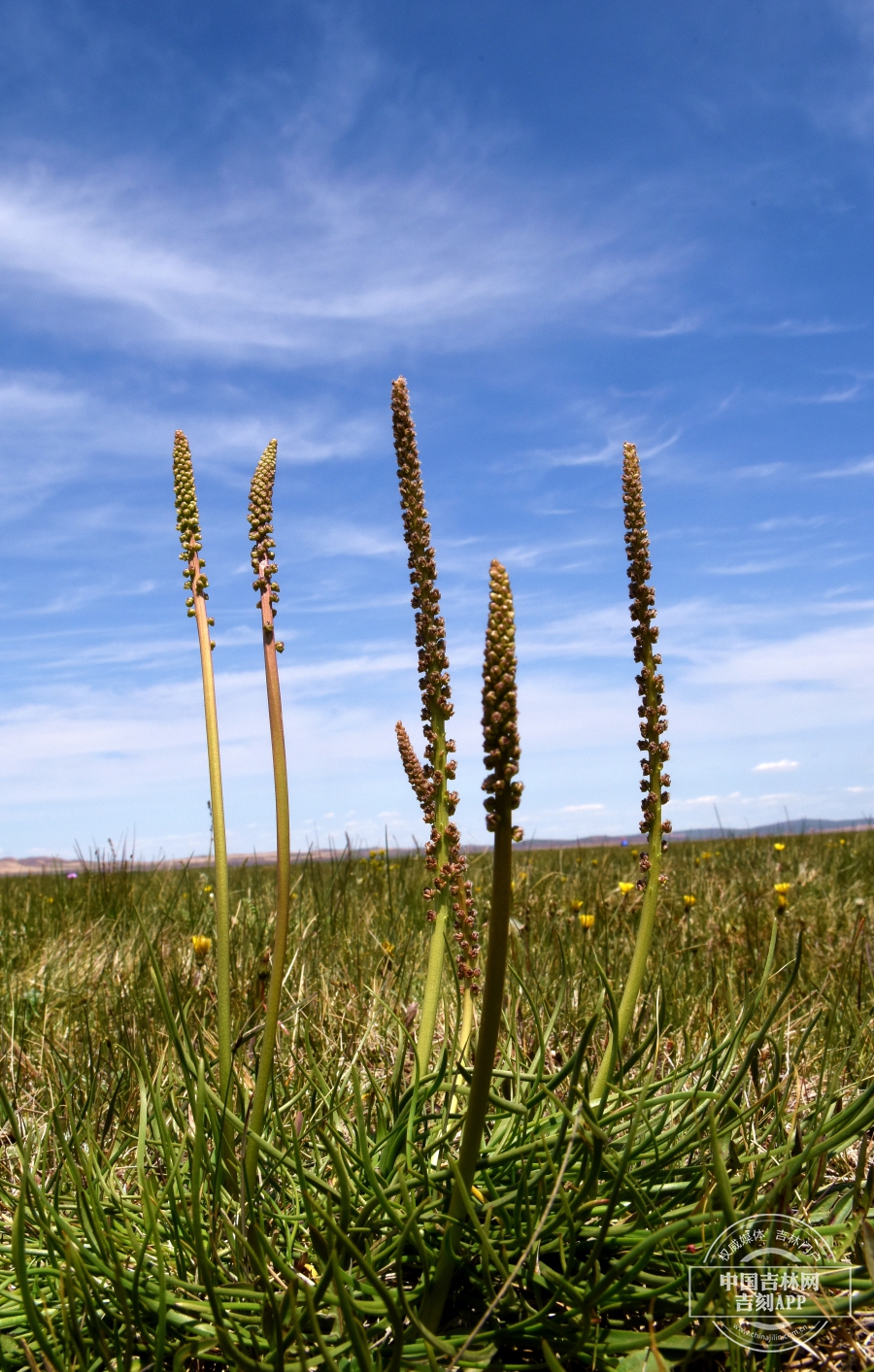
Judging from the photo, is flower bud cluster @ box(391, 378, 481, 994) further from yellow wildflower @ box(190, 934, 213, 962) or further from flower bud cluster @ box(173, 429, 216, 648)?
yellow wildflower @ box(190, 934, 213, 962)

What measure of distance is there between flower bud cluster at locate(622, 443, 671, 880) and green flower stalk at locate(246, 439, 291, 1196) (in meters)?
0.91

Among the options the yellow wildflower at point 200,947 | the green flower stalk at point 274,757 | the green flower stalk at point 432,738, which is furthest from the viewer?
the yellow wildflower at point 200,947

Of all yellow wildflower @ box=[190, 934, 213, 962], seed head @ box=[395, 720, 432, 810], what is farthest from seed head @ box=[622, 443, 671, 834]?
yellow wildflower @ box=[190, 934, 213, 962]

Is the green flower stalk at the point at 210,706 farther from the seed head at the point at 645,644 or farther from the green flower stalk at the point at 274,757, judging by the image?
the seed head at the point at 645,644

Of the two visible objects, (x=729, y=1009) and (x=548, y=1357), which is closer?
(x=548, y=1357)

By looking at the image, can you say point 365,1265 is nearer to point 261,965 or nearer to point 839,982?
point 261,965

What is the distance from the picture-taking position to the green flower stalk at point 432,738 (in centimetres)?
256

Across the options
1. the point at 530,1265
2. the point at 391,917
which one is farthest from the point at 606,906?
the point at 530,1265

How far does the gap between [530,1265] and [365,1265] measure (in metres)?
0.54

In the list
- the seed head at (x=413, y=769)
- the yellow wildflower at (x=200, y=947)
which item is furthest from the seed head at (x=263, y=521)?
the yellow wildflower at (x=200, y=947)

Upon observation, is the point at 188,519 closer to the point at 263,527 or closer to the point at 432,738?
the point at 263,527

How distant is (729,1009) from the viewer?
13.9 ft

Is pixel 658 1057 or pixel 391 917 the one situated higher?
pixel 391 917

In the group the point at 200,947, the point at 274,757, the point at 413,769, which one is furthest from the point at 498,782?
the point at 200,947
